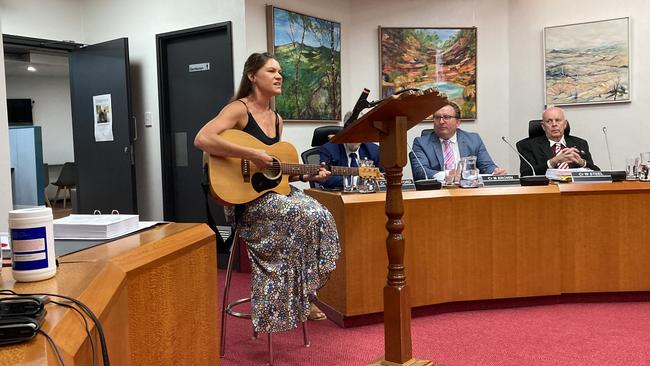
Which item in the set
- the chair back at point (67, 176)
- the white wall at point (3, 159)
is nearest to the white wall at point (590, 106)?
the white wall at point (3, 159)

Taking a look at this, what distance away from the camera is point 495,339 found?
2.64 m

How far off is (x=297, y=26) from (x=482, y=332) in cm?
287

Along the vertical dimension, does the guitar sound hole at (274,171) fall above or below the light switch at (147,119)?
below

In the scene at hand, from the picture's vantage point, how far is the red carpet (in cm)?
242

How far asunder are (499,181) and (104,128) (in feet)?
11.3

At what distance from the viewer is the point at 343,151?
10.9ft

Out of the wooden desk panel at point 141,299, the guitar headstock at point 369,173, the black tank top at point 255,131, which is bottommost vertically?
the wooden desk panel at point 141,299

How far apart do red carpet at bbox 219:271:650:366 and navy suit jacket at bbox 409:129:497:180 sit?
1030mm

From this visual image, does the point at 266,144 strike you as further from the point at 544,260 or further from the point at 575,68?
the point at 575,68

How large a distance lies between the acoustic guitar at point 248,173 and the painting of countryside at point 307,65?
78.3 inches

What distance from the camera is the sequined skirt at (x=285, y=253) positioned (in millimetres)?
2391

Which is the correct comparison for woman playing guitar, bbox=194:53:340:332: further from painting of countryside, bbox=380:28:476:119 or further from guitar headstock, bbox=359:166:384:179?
painting of countryside, bbox=380:28:476:119

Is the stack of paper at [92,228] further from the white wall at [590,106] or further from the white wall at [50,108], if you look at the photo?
the white wall at [50,108]

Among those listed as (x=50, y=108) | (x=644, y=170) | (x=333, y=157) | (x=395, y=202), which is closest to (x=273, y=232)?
(x=395, y=202)
